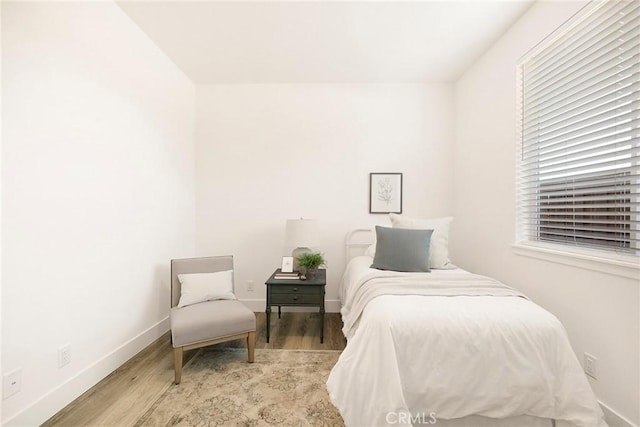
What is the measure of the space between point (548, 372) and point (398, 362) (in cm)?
75

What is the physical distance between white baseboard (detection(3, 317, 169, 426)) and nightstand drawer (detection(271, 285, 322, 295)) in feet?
4.10

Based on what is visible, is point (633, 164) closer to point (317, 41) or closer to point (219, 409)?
point (317, 41)

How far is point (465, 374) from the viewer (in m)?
1.44

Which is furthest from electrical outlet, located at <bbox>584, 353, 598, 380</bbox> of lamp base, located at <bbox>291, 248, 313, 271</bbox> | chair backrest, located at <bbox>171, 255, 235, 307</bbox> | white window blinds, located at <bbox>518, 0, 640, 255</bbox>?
chair backrest, located at <bbox>171, 255, 235, 307</bbox>

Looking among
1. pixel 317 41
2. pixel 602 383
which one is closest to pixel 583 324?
pixel 602 383

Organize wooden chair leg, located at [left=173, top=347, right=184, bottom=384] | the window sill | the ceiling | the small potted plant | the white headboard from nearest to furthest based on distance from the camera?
the window sill
wooden chair leg, located at [left=173, top=347, right=184, bottom=384]
the ceiling
the small potted plant
the white headboard

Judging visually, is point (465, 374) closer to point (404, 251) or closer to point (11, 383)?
point (404, 251)

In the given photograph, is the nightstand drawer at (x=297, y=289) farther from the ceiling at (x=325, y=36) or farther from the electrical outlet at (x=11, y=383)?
the ceiling at (x=325, y=36)

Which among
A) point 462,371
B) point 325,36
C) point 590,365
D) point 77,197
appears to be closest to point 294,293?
point 462,371

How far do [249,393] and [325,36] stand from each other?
301cm

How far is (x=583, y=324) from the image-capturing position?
1.80 meters

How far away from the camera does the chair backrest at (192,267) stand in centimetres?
261

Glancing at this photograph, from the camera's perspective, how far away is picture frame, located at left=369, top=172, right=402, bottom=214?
140 inches

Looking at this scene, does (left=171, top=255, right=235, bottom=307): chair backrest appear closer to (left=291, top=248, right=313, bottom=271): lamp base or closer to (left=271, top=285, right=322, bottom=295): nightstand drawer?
(left=271, top=285, right=322, bottom=295): nightstand drawer
